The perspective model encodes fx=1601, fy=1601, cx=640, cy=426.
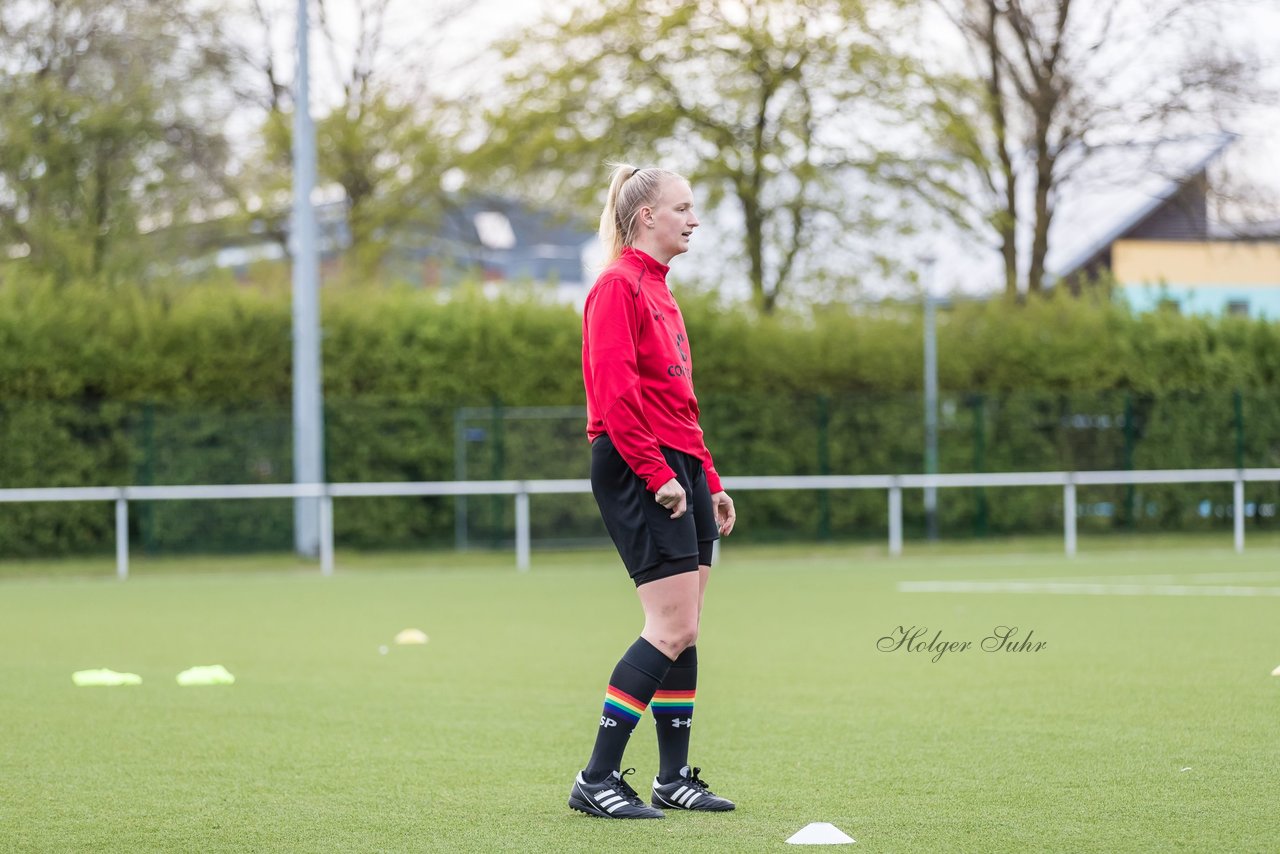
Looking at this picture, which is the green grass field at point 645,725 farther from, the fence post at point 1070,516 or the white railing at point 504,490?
the fence post at point 1070,516

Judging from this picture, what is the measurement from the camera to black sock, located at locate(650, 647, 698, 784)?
4746mm

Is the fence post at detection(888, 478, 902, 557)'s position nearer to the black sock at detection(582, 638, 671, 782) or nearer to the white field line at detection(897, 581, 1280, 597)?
the white field line at detection(897, 581, 1280, 597)

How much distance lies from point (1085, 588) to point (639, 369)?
9373 millimetres

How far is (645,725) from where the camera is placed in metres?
6.52

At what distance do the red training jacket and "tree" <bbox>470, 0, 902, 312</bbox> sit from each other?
72.9ft

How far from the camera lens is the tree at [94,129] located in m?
26.0

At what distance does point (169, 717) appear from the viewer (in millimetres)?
6758

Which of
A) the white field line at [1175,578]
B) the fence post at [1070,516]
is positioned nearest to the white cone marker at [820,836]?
the white field line at [1175,578]

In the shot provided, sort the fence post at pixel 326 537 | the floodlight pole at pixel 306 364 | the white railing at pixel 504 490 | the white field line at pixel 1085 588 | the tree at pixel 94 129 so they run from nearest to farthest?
the white field line at pixel 1085 588
the white railing at pixel 504 490
the fence post at pixel 326 537
the floodlight pole at pixel 306 364
the tree at pixel 94 129

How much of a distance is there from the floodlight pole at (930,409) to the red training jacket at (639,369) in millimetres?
16525

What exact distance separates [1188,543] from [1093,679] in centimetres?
1296

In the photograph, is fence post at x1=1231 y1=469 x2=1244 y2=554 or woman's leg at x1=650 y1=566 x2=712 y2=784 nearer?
woman's leg at x1=650 y1=566 x2=712 y2=784

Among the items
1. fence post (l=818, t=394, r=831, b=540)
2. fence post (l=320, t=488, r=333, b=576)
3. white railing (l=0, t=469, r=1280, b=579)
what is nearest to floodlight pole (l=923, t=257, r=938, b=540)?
fence post (l=818, t=394, r=831, b=540)

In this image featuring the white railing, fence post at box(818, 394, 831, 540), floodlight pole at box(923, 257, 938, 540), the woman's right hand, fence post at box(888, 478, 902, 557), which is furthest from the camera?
floodlight pole at box(923, 257, 938, 540)
